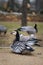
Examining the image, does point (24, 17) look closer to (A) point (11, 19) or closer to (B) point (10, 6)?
(A) point (11, 19)

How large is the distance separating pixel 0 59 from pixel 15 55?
2.23ft

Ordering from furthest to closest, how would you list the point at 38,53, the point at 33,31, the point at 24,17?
the point at 24,17
the point at 33,31
the point at 38,53

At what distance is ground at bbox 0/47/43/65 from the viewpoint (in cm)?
744

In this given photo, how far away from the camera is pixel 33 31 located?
12398 millimetres

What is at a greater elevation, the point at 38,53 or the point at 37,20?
the point at 38,53

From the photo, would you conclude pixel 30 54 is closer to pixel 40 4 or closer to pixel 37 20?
pixel 37 20

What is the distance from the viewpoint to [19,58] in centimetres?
795

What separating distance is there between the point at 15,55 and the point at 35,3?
680 inches

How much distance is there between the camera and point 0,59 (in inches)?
306

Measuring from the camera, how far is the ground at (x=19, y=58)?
7.44 m

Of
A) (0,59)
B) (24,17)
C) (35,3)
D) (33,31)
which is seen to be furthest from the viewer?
(35,3)

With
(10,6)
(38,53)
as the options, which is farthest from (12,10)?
(38,53)

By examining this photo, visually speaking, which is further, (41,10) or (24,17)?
(41,10)

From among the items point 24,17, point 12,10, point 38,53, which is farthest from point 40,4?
point 38,53
